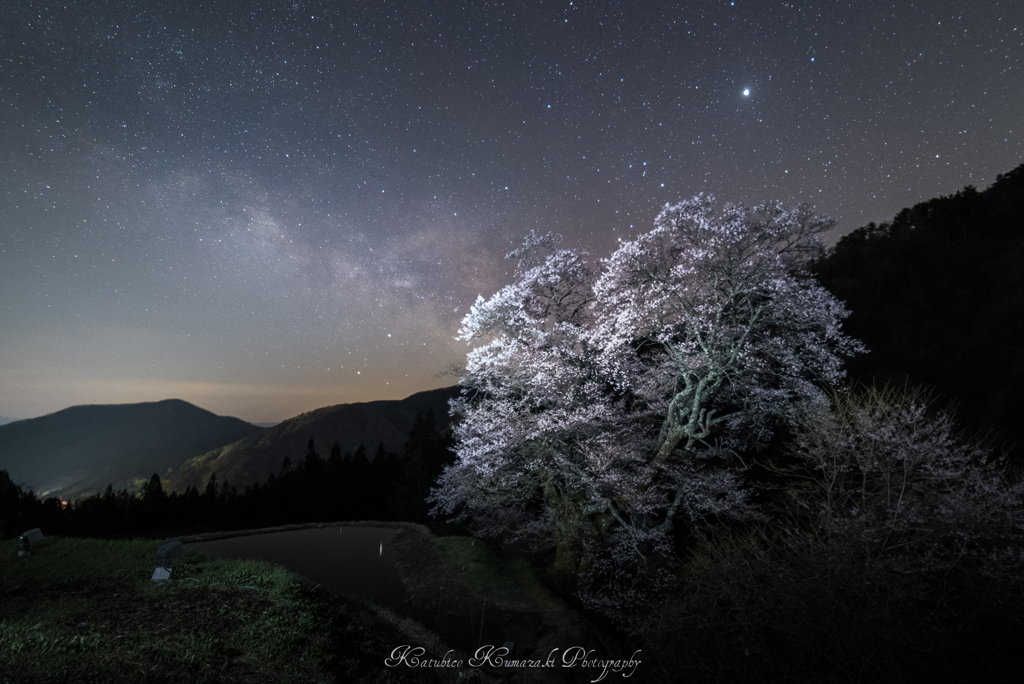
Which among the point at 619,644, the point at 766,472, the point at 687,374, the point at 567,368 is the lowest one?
the point at 619,644

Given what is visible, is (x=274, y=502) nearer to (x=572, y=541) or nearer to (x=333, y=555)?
(x=333, y=555)

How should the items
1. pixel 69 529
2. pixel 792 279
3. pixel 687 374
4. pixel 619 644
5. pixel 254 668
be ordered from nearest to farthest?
pixel 254 668, pixel 619 644, pixel 792 279, pixel 687 374, pixel 69 529

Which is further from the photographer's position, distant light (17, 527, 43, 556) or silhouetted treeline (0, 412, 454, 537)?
silhouetted treeline (0, 412, 454, 537)

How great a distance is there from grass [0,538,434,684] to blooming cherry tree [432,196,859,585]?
5.85 m

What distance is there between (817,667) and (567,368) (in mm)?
8637

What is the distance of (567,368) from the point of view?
512 inches

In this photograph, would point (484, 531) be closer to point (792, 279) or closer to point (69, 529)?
point (792, 279)

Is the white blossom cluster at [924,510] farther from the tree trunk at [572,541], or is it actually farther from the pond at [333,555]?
the pond at [333,555]

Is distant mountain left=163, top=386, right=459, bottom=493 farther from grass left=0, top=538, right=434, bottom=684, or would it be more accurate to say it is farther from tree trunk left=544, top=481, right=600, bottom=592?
grass left=0, top=538, right=434, bottom=684

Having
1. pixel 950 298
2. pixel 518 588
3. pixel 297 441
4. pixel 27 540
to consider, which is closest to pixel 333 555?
pixel 518 588

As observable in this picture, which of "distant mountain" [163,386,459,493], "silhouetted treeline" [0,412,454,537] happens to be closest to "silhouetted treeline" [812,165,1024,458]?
"silhouetted treeline" [0,412,454,537]

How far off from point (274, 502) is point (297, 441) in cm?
11346

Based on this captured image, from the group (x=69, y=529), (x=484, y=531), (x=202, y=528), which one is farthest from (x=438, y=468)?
(x=69, y=529)

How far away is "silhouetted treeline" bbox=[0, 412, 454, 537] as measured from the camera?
101ft
